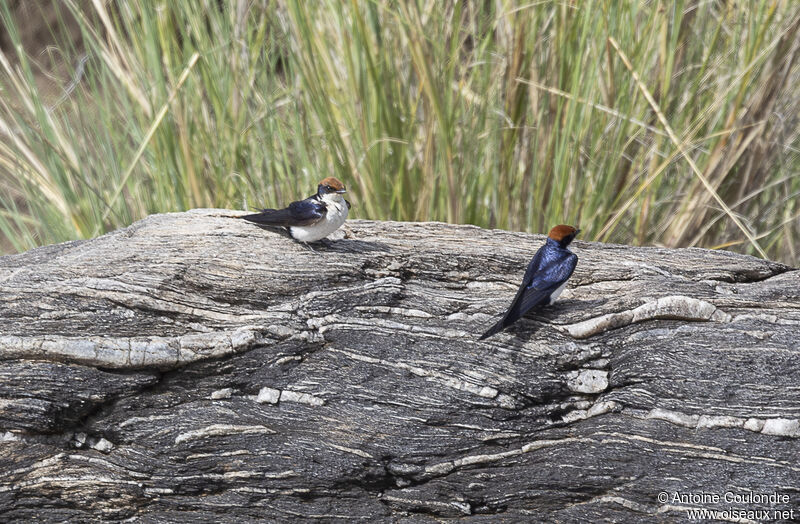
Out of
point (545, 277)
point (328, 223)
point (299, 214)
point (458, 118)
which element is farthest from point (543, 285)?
point (458, 118)

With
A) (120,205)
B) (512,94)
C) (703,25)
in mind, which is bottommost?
(120,205)

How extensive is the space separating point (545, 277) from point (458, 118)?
1.30m

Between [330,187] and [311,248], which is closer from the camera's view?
[330,187]

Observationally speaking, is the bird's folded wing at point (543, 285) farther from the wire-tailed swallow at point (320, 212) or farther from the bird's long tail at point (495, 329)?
the wire-tailed swallow at point (320, 212)

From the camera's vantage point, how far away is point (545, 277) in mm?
2402

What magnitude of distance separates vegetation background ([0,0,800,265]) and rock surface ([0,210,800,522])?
0.97m

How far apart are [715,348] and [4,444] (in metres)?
A: 2.20

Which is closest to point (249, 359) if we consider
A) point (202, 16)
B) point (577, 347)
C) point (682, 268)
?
point (577, 347)

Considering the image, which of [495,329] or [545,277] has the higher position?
[545,277]

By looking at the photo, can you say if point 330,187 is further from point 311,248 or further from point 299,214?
point 311,248

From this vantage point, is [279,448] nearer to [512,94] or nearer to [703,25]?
[512,94]

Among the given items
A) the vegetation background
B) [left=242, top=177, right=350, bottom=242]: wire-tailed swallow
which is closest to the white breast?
[left=242, top=177, right=350, bottom=242]: wire-tailed swallow

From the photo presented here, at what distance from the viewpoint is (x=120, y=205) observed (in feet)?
12.7

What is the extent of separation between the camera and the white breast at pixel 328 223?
2645 mm
